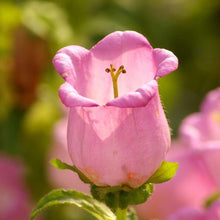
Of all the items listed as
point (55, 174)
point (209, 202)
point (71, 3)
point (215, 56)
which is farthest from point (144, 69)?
point (215, 56)

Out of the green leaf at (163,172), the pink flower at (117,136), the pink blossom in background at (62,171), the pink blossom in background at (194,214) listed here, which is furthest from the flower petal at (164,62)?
the pink blossom in background at (62,171)

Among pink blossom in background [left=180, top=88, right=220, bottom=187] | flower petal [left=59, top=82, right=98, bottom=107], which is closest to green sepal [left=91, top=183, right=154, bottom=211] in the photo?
flower petal [left=59, top=82, right=98, bottom=107]

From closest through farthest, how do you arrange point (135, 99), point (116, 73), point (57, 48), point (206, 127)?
point (135, 99) < point (116, 73) < point (206, 127) < point (57, 48)

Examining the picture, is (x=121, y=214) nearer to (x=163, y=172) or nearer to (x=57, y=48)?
(x=163, y=172)

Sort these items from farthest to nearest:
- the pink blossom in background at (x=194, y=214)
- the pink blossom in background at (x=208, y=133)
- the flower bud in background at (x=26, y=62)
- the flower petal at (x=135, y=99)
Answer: the flower bud in background at (x=26, y=62) < the pink blossom in background at (x=208, y=133) < the pink blossom in background at (x=194, y=214) < the flower petal at (x=135, y=99)

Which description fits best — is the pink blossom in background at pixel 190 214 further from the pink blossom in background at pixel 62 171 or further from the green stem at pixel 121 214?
the pink blossom in background at pixel 62 171

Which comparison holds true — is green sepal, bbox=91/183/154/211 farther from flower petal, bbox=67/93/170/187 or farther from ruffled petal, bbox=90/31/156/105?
ruffled petal, bbox=90/31/156/105

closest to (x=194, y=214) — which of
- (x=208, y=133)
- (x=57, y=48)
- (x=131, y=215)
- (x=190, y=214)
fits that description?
(x=190, y=214)
